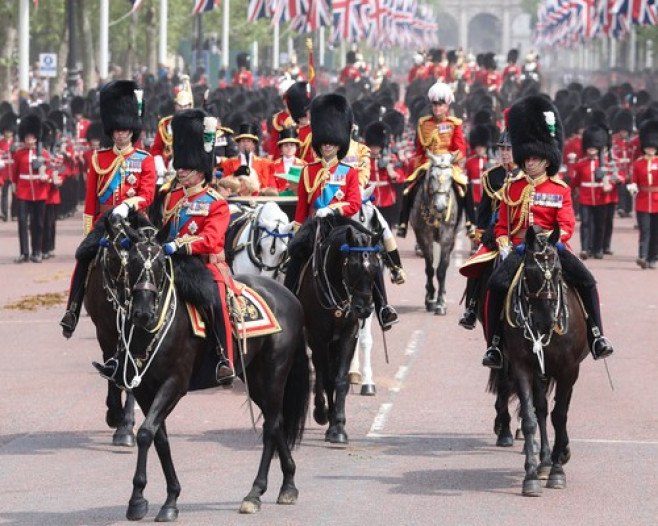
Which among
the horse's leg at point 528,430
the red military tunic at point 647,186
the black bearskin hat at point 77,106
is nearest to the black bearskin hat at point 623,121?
the black bearskin hat at point 77,106

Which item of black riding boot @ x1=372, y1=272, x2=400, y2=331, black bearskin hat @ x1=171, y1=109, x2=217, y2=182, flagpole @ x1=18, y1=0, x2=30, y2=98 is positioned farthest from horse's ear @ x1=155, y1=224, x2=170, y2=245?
flagpole @ x1=18, y1=0, x2=30, y2=98

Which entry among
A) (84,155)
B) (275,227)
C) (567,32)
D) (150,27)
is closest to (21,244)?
(84,155)

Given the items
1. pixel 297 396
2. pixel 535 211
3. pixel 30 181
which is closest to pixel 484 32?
pixel 30 181

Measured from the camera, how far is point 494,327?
12.0 meters

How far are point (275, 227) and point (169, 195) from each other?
3.27 m

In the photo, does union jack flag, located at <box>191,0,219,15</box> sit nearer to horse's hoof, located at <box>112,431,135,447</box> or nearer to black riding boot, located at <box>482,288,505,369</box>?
horse's hoof, located at <box>112,431,135,447</box>

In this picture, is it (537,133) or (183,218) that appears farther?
(537,133)

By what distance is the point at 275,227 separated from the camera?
1470 centimetres

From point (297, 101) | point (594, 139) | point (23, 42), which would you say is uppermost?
point (297, 101)

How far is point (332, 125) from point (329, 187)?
0.64m

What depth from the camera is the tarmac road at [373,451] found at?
424 inches

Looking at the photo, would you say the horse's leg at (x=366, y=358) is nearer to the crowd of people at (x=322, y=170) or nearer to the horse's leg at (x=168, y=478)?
the crowd of people at (x=322, y=170)

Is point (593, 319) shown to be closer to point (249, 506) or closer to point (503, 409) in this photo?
point (503, 409)

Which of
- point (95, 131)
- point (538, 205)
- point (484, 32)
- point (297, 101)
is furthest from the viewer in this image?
point (484, 32)
